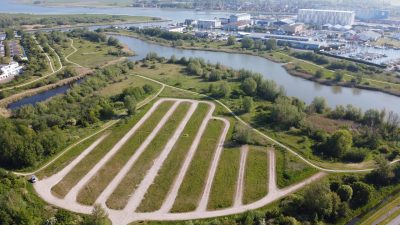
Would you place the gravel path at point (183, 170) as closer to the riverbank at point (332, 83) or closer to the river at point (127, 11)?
the riverbank at point (332, 83)

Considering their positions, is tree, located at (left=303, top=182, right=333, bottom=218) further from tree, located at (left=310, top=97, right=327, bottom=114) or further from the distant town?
the distant town

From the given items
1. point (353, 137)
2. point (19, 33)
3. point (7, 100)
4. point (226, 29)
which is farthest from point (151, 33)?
point (353, 137)

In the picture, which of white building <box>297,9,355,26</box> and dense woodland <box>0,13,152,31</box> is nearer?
dense woodland <box>0,13,152,31</box>

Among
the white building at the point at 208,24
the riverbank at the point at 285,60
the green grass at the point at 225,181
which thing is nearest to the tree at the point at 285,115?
the green grass at the point at 225,181

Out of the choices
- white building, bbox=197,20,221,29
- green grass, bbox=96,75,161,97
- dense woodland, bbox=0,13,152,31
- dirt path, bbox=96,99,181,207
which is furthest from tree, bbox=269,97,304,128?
dense woodland, bbox=0,13,152,31

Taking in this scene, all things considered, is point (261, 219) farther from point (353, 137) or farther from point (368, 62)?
point (368, 62)

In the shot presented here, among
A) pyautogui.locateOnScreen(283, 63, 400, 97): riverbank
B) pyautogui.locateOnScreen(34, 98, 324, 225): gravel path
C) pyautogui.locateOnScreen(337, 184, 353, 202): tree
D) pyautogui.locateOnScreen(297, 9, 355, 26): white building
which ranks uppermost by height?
pyautogui.locateOnScreen(297, 9, 355, 26): white building

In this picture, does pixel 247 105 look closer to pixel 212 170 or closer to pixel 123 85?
pixel 212 170
